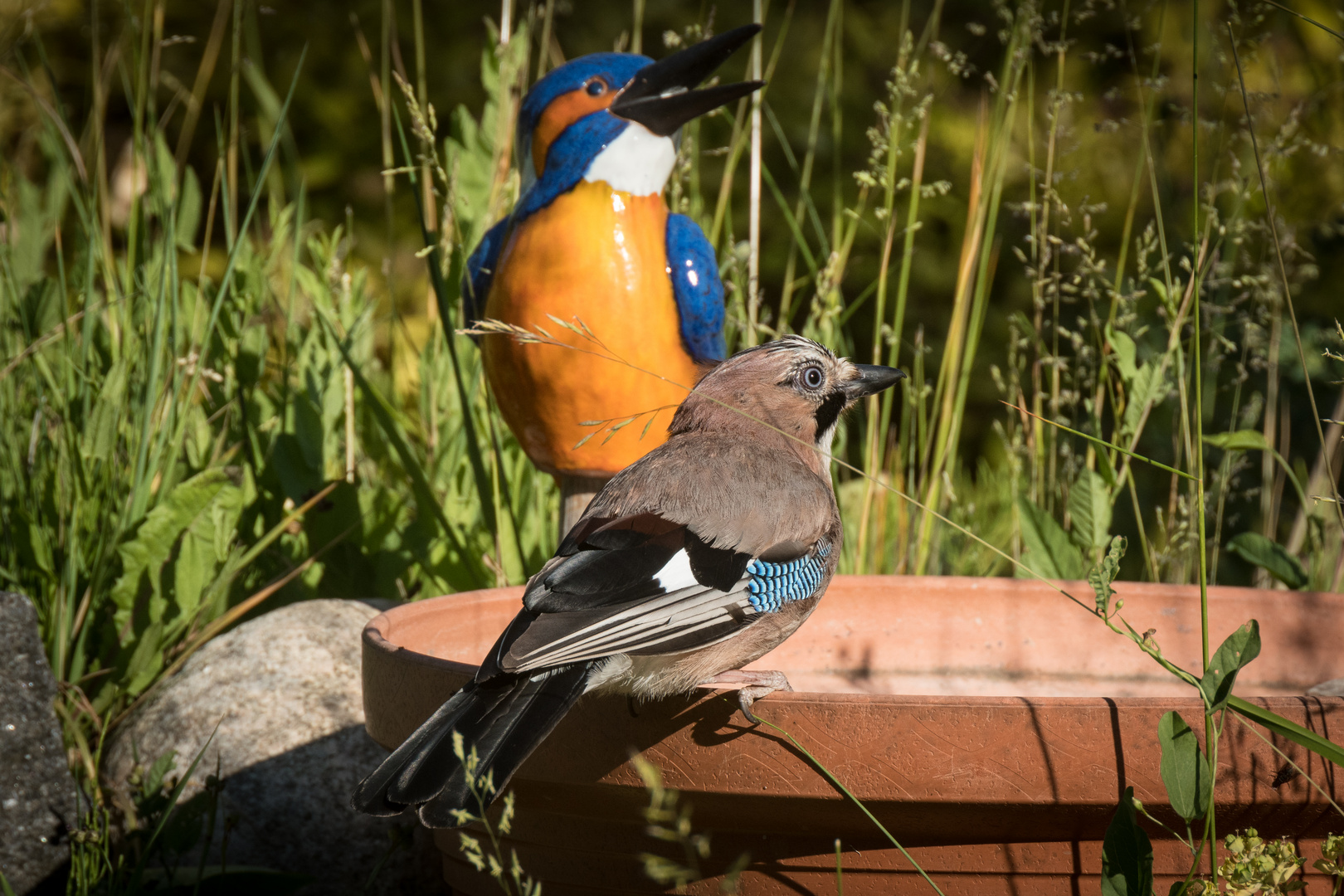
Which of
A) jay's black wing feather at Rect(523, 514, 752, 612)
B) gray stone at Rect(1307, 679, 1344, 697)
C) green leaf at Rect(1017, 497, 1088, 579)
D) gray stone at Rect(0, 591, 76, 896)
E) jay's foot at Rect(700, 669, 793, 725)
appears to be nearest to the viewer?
jay's foot at Rect(700, 669, 793, 725)

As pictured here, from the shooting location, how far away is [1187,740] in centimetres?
148

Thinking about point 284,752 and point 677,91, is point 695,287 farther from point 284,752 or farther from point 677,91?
point 284,752

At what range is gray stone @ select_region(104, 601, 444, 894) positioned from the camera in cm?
247

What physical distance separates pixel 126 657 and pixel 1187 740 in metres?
2.21

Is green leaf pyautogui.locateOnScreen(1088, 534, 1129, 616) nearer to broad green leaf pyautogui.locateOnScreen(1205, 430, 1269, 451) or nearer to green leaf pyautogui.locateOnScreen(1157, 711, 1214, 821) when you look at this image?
green leaf pyautogui.locateOnScreen(1157, 711, 1214, 821)

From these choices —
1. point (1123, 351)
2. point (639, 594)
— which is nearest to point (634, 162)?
point (639, 594)

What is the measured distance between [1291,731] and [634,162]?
4.82 ft

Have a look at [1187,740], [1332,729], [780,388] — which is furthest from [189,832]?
[1332,729]

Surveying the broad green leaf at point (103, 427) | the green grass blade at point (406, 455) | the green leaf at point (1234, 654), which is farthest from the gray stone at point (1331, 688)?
the broad green leaf at point (103, 427)

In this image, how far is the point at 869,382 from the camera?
2.30 metres

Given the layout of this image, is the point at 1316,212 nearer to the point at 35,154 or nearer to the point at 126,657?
the point at 126,657

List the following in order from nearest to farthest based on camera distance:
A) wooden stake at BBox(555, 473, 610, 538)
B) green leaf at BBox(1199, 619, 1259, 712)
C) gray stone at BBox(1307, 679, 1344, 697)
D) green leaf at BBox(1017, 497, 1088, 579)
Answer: green leaf at BBox(1199, 619, 1259, 712) → gray stone at BBox(1307, 679, 1344, 697) → wooden stake at BBox(555, 473, 610, 538) → green leaf at BBox(1017, 497, 1088, 579)

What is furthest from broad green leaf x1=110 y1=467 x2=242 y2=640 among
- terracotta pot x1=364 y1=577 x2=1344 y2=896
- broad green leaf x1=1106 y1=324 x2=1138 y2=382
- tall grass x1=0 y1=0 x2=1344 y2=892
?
broad green leaf x1=1106 y1=324 x2=1138 y2=382

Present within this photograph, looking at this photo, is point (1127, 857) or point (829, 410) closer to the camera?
point (1127, 857)
